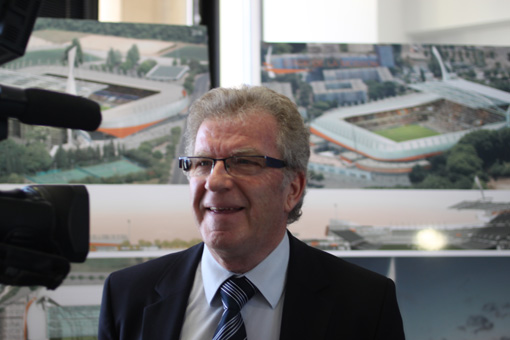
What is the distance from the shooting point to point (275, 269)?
1.34 meters

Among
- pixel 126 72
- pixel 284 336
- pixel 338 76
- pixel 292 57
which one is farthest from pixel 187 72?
pixel 284 336

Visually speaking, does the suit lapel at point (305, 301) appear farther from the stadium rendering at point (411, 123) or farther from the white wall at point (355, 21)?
the white wall at point (355, 21)

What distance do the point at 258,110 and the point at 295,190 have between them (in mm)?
249

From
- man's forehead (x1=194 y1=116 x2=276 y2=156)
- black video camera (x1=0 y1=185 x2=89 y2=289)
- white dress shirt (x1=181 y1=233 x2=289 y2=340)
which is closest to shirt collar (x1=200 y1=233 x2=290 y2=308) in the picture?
white dress shirt (x1=181 y1=233 x2=289 y2=340)

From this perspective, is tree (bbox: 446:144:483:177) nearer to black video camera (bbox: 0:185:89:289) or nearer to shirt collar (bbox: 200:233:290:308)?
shirt collar (bbox: 200:233:290:308)

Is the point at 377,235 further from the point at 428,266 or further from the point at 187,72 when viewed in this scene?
the point at 187,72

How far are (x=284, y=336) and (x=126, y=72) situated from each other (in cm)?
152

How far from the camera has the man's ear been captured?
4.66 ft

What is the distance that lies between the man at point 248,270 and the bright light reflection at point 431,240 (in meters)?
1.09

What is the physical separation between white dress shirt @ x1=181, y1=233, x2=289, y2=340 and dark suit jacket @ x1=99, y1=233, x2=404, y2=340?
26 mm

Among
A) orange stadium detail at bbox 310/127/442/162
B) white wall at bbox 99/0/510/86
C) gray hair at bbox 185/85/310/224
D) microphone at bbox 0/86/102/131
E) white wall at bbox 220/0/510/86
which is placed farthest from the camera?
white wall at bbox 220/0/510/86

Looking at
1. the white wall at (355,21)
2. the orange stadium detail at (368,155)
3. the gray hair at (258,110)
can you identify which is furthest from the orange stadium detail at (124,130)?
the gray hair at (258,110)

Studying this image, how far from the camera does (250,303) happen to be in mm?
1283

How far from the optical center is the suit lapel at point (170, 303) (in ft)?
4.21
